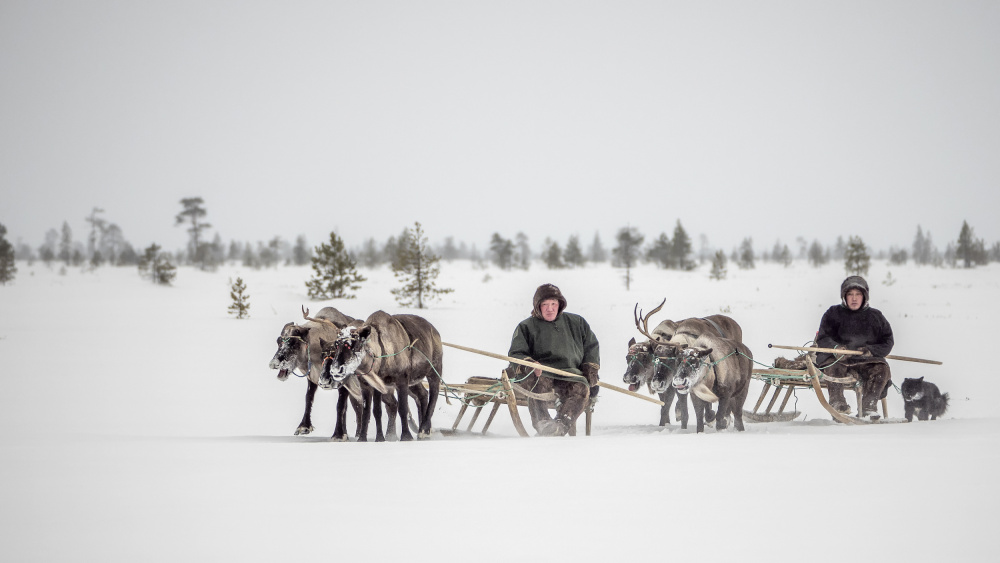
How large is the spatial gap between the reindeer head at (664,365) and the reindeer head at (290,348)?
3.96 metres

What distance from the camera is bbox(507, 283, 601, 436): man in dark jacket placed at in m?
9.16

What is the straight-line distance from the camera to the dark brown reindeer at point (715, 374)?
848 centimetres

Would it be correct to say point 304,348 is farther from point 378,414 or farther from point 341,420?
point 378,414

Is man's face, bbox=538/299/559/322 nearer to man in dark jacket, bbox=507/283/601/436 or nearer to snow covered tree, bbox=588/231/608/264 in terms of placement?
man in dark jacket, bbox=507/283/601/436

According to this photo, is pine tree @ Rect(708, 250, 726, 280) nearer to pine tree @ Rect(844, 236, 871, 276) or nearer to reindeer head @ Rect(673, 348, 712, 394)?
pine tree @ Rect(844, 236, 871, 276)

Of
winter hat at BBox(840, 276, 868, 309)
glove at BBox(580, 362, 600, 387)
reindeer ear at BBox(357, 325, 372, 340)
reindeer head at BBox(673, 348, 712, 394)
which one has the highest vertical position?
winter hat at BBox(840, 276, 868, 309)

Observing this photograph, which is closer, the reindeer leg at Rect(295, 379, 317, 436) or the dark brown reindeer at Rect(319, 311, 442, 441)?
the dark brown reindeer at Rect(319, 311, 442, 441)

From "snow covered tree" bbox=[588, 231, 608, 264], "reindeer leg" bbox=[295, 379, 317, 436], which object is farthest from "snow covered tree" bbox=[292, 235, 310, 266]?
"reindeer leg" bbox=[295, 379, 317, 436]

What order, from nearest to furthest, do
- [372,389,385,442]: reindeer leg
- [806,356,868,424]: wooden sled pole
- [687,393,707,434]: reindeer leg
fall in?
[372,389,385,442]: reindeer leg < [687,393,707,434]: reindeer leg < [806,356,868,424]: wooden sled pole

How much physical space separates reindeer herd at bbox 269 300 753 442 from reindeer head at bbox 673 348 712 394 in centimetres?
1

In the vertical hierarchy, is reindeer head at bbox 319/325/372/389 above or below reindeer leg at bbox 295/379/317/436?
above

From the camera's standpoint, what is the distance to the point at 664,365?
28.1ft

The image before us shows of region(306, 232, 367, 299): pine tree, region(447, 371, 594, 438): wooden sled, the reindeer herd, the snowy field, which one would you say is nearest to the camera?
the snowy field

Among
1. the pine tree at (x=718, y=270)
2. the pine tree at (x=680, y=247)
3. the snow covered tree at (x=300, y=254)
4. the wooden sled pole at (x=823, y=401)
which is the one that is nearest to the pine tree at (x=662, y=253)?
the pine tree at (x=680, y=247)
